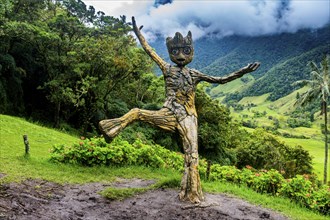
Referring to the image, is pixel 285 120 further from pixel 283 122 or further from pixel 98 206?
pixel 98 206

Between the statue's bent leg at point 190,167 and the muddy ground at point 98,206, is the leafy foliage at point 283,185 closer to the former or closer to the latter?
the muddy ground at point 98,206

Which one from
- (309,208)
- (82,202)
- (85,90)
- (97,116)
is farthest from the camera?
(97,116)

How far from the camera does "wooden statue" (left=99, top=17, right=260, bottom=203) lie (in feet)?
26.0

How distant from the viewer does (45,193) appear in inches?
307

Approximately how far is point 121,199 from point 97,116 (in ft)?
69.7

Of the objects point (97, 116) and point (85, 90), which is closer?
point (85, 90)

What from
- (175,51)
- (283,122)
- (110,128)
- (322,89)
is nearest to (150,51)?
Answer: (175,51)

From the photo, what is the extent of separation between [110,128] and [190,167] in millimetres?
2204

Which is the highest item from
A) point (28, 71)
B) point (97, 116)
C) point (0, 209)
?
point (28, 71)

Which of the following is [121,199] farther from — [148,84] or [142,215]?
[148,84]

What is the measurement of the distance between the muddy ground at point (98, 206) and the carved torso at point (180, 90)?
2.12 metres

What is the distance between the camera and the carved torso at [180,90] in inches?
329

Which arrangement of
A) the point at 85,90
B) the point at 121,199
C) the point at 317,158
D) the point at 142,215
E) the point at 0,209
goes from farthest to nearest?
1. the point at 317,158
2. the point at 85,90
3. the point at 121,199
4. the point at 142,215
5. the point at 0,209

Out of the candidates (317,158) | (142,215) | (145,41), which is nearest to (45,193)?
(142,215)
